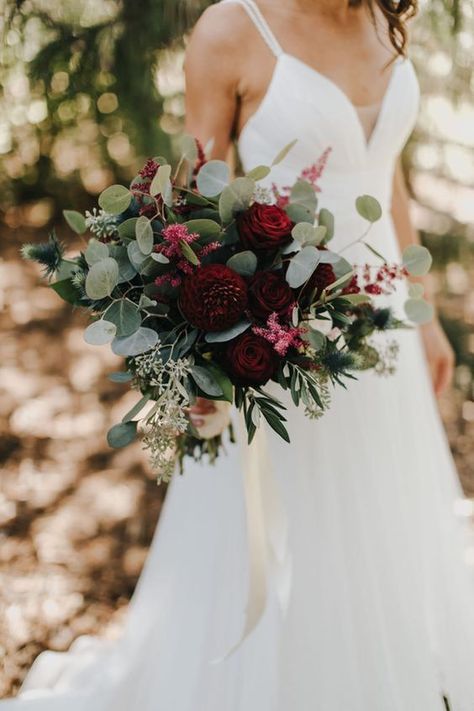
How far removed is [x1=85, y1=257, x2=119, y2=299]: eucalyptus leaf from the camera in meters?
1.21

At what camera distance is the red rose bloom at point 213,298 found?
1216mm

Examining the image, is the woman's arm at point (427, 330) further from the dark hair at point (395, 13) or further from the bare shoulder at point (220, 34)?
the bare shoulder at point (220, 34)

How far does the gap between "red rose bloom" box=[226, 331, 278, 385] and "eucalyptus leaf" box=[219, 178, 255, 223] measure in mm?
233

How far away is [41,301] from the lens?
5164 mm

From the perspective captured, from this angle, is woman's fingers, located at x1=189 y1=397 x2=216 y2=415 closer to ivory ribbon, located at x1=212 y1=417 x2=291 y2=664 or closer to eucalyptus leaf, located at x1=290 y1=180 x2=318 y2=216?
ivory ribbon, located at x1=212 y1=417 x2=291 y2=664

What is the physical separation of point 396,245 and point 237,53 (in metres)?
0.69

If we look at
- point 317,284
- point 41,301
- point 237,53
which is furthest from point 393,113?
point 41,301

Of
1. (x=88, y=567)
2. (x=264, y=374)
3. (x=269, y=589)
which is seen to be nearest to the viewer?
(x=264, y=374)

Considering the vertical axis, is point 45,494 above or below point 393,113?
below

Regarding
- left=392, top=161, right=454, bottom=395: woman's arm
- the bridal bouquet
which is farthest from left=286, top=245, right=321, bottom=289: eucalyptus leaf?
left=392, top=161, right=454, bottom=395: woman's arm

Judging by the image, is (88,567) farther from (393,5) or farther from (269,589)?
(393,5)

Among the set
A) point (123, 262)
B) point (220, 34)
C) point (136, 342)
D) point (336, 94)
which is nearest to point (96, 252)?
point (123, 262)

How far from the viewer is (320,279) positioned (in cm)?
129

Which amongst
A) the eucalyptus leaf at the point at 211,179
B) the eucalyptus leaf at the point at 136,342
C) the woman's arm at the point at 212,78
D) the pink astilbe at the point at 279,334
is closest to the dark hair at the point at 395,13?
the woman's arm at the point at 212,78
